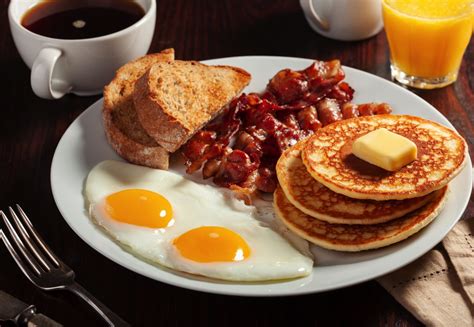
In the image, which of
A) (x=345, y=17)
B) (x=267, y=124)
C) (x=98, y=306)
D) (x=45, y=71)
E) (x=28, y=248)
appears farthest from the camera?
(x=345, y=17)

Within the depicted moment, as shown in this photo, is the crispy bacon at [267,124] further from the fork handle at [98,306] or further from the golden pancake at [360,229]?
the fork handle at [98,306]

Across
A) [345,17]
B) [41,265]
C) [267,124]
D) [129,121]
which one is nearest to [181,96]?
[129,121]

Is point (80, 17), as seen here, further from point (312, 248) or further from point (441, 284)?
point (441, 284)

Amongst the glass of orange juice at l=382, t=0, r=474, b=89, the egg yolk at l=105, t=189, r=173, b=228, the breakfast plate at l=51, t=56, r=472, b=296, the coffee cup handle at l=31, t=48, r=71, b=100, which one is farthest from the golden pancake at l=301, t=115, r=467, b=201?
the coffee cup handle at l=31, t=48, r=71, b=100

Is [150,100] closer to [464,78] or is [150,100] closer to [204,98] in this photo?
[204,98]

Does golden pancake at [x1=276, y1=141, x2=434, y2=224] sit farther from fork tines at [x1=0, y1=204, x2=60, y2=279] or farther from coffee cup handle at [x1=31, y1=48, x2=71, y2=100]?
coffee cup handle at [x1=31, y1=48, x2=71, y2=100]

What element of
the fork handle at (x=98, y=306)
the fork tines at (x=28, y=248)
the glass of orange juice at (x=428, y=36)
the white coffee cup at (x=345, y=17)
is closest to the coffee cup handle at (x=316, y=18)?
the white coffee cup at (x=345, y=17)

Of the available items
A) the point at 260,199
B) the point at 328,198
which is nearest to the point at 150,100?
the point at 260,199
